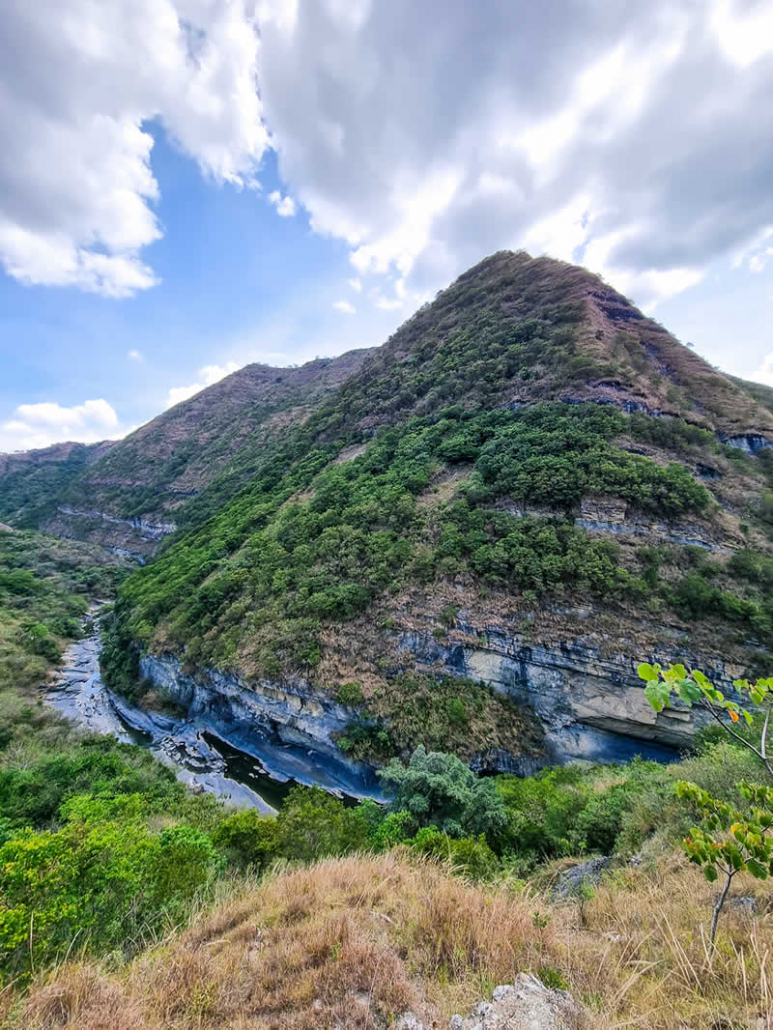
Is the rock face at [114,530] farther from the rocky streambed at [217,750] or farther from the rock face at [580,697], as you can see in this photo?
the rock face at [580,697]

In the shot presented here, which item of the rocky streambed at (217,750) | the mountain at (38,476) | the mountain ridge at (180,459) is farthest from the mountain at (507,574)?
the mountain at (38,476)

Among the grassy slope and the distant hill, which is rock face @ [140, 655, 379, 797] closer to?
the grassy slope

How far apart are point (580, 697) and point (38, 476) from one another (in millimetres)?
119516

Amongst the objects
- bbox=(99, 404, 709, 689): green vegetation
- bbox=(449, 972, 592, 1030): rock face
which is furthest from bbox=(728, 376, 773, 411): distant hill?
bbox=(449, 972, 592, 1030): rock face

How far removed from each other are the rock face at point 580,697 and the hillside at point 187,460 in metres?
41.2

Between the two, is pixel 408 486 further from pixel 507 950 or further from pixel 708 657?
pixel 507 950

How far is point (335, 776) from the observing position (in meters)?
17.4

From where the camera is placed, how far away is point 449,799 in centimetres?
1090

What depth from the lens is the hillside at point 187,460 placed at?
57.2 metres

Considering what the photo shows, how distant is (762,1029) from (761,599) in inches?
777

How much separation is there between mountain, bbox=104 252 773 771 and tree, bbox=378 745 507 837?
399 cm

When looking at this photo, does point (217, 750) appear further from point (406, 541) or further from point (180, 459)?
point (180, 459)

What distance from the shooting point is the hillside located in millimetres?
57219

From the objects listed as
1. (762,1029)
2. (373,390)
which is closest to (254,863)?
(762,1029)
